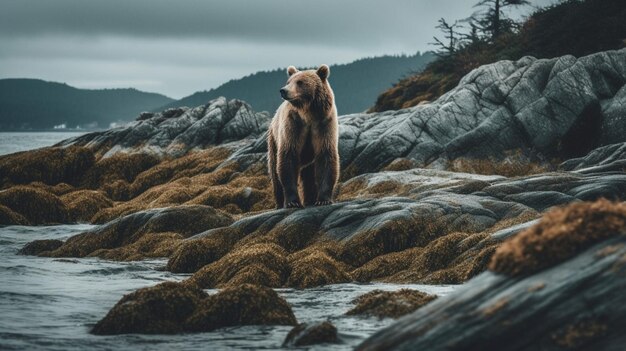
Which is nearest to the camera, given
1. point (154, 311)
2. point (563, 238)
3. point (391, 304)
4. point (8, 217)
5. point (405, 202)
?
point (563, 238)

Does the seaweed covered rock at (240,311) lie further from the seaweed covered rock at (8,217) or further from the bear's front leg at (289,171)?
the seaweed covered rock at (8,217)

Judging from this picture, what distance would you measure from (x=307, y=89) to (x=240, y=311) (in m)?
8.16

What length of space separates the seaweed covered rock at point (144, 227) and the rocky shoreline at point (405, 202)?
44 mm

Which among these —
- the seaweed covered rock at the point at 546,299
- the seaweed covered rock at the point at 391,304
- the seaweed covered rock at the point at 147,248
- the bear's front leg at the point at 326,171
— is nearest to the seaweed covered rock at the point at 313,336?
the seaweed covered rock at the point at 391,304

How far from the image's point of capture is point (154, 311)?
27.8 feet

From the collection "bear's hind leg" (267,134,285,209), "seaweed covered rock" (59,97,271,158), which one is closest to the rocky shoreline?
"seaweed covered rock" (59,97,271,158)

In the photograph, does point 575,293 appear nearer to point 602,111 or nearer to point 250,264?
point 250,264

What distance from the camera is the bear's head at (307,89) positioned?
51.5 ft

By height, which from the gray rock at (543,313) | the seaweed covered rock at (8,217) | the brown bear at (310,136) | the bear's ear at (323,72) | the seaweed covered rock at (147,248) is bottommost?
the seaweed covered rock at (147,248)

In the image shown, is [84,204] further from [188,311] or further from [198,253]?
[188,311]

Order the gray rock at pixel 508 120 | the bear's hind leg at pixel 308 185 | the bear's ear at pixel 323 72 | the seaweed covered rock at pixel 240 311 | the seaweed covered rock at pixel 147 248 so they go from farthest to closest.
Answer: the gray rock at pixel 508 120 < the seaweed covered rock at pixel 147 248 < the bear's hind leg at pixel 308 185 < the bear's ear at pixel 323 72 < the seaweed covered rock at pixel 240 311

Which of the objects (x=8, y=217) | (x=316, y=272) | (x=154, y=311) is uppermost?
(x=154, y=311)

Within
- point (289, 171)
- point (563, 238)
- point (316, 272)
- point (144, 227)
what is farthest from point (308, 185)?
point (563, 238)

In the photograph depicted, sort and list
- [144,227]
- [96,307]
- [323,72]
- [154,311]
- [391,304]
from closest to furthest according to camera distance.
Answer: [154,311]
[391,304]
[96,307]
[323,72]
[144,227]
